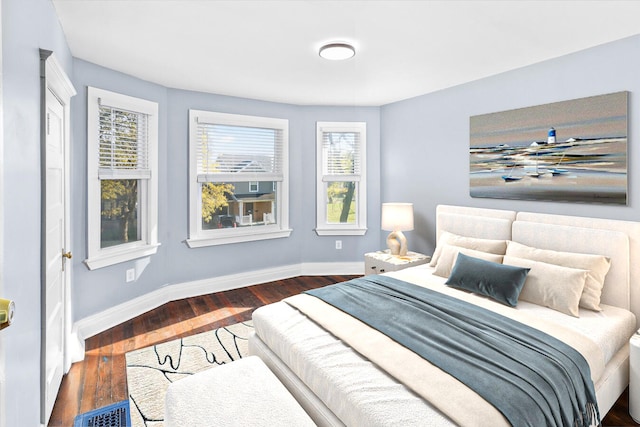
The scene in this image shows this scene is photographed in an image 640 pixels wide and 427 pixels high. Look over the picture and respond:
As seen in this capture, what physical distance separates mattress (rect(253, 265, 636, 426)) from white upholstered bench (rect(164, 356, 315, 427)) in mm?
177

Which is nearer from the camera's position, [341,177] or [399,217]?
[399,217]

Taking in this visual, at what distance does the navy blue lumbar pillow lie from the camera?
8.68 feet

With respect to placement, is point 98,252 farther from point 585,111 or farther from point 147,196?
point 585,111

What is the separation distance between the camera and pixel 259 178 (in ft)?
15.7

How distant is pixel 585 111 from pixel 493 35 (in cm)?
Answer: 103

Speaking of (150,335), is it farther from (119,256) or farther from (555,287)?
(555,287)

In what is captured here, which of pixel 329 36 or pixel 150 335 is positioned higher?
pixel 329 36

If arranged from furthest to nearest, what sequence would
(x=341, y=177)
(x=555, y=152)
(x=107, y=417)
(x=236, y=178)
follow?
(x=341, y=177)
(x=236, y=178)
(x=555, y=152)
(x=107, y=417)

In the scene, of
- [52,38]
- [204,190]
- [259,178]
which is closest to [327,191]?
[259,178]

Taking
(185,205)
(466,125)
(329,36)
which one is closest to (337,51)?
(329,36)

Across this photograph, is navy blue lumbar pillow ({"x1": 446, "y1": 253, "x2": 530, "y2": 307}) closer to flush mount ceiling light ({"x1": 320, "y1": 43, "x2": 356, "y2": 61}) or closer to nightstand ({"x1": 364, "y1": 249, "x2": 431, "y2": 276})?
nightstand ({"x1": 364, "y1": 249, "x2": 431, "y2": 276})

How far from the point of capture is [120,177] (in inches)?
140

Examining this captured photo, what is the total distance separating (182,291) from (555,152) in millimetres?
4077

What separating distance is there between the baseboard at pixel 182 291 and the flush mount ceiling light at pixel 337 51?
292 cm
